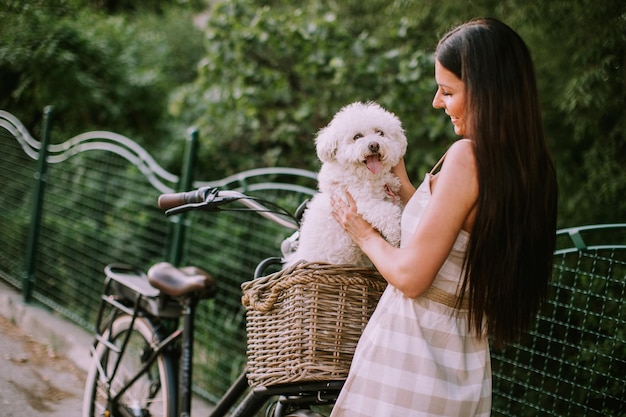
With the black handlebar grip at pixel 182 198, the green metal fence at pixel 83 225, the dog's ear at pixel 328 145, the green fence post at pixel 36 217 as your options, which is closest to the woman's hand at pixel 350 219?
the dog's ear at pixel 328 145

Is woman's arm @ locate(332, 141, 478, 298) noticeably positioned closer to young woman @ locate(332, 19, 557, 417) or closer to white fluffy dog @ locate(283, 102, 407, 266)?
young woman @ locate(332, 19, 557, 417)

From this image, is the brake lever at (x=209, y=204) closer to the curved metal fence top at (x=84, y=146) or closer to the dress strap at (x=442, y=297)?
the dress strap at (x=442, y=297)

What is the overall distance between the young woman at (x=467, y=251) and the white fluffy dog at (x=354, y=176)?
Result: 0.24 metres

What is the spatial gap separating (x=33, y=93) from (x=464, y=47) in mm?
5799

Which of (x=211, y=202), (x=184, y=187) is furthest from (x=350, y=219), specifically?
(x=184, y=187)

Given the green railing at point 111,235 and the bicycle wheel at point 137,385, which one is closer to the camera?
the bicycle wheel at point 137,385

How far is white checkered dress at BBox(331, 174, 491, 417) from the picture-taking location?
1631mm

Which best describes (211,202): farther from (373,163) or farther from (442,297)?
(442,297)

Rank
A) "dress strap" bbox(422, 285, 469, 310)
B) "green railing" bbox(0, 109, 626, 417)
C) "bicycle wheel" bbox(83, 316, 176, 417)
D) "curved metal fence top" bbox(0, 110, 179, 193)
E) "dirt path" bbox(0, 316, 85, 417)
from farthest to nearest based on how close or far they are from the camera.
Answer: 1. "curved metal fence top" bbox(0, 110, 179, 193)
2. "green railing" bbox(0, 109, 626, 417)
3. "dirt path" bbox(0, 316, 85, 417)
4. "bicycle wheel" bbox(83, 316, 176, 417)
5. "dress strap" bbox(422, 285, 469, 310)

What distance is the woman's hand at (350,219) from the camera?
5.95ft

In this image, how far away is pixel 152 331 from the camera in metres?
2.88

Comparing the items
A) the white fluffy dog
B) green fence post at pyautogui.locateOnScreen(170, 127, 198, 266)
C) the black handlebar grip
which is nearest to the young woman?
the white fluffy dog

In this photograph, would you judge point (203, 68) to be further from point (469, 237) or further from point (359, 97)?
point (469, 237)

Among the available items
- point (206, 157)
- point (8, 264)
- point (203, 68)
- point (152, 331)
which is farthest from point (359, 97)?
point (8, 264)
